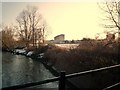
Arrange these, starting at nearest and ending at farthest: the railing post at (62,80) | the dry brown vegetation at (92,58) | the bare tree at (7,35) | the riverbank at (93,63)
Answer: the railing post at (62,80) < the riverbank at (93,63) < the dry brown vegetation at (92,58) < the bare tree at (7,35)

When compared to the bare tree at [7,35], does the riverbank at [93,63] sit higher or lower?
lower

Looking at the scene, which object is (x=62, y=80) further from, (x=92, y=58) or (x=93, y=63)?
(x=92, y=58)

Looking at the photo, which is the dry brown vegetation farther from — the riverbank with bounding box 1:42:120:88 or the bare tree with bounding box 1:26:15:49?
the bare tree with bounding box 1:26:15:49

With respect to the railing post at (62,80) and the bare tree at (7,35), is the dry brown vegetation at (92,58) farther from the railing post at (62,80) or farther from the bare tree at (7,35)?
the bare tree at (7,35)

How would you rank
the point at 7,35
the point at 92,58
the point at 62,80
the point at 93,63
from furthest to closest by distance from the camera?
the point at 7,35 < the point at 92,58 < the point at 93,63 < the point at 62,80

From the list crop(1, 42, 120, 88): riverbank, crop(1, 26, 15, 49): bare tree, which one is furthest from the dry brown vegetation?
crop(1, 26, 15, 49): bare tree

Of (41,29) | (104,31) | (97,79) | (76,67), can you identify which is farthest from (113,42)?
(41,29)

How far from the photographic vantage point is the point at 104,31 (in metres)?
21.6

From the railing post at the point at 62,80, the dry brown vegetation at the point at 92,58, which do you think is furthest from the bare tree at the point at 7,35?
the railing post at the point at 62,80

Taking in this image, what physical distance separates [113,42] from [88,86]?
6324 mm

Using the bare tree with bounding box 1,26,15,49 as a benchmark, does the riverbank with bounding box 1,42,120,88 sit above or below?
below

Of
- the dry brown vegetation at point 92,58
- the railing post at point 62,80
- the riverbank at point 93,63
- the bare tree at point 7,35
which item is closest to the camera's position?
the railing post at point 62,80

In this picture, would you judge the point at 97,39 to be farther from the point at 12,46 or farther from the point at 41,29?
the point at 12,46

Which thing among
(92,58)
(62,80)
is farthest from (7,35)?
(62,80)
